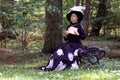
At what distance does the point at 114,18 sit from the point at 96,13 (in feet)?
9.89

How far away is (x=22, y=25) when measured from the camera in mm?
12711

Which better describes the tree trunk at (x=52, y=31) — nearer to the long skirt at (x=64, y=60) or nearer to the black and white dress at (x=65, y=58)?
the black and white dress at (x=65, y=58)

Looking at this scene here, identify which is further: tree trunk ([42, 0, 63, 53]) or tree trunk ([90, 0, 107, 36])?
tree trunk ([90, 0, 107, 36])

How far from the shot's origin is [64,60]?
10.6 metres

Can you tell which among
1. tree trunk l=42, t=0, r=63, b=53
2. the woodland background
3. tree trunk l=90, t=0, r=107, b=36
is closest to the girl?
the woodland background

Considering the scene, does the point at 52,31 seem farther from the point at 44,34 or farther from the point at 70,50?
the point at 70,50

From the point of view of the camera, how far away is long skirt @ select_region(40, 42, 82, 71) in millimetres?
10539

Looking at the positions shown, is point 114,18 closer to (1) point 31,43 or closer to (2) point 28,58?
(1) point 31,43

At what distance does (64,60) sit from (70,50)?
0.36 m

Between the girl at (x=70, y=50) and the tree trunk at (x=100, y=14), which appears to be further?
the tree trunk at (x=100, y=14)

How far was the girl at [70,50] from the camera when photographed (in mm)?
10578

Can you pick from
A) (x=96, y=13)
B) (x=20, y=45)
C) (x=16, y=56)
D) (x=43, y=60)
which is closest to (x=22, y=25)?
(x=43, y=60)

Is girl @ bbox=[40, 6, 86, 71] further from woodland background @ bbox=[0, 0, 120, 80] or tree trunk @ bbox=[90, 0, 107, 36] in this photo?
tree trunk @ bbox=[90, 0, 107, 36]

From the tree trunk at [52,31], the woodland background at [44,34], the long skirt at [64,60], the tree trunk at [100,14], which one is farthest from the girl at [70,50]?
the tree trunk at [100,14]
